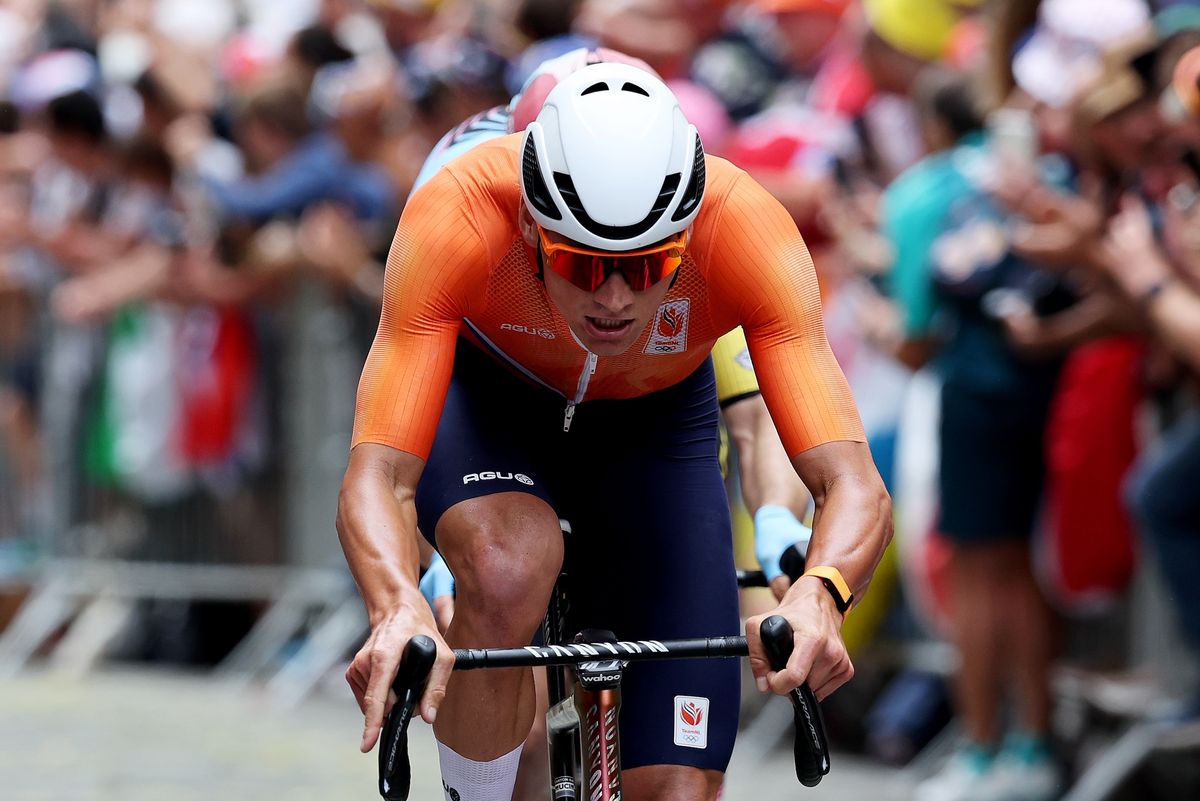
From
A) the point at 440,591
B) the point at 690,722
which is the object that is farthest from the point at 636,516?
the point at 440,591

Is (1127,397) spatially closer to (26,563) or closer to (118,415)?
(118,415)

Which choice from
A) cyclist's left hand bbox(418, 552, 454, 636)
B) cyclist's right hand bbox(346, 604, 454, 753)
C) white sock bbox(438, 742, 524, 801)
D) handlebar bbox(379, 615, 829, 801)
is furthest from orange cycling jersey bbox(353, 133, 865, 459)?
cyclist's left hand bbox(418, 552, 454, 636)

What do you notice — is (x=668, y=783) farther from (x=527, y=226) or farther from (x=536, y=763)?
(x=527, y=226)

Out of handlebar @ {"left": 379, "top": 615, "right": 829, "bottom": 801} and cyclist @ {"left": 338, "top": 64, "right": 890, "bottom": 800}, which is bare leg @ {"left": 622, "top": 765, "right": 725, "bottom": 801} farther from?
handlebar @ {"left": 379, "top": 615, "right": 829, "bottom": 801}

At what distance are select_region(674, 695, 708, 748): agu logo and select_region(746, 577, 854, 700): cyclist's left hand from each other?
625mm

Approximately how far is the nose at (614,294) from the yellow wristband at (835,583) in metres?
0.64

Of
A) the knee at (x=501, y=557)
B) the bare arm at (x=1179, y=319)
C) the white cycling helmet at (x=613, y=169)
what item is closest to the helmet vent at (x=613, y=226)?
the white cycling helmet at (x=613, y=169)

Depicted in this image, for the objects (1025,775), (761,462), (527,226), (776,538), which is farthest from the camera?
(1025,775)

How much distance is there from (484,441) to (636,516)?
1.34ft

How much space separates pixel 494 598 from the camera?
430 centimetres

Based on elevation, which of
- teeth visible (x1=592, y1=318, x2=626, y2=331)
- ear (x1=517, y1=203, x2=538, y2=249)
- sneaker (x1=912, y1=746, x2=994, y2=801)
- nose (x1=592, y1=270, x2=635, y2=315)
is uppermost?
ear (x1=517, y1=203, x2=538, y2=249)

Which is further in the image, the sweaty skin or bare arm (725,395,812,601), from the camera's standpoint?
bare arm (725,395,812,601)

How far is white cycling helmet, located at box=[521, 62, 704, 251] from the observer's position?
399 centimetres

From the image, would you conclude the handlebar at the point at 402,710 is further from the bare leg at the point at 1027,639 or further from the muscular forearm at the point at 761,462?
the bare leg at the point at 1027,639
